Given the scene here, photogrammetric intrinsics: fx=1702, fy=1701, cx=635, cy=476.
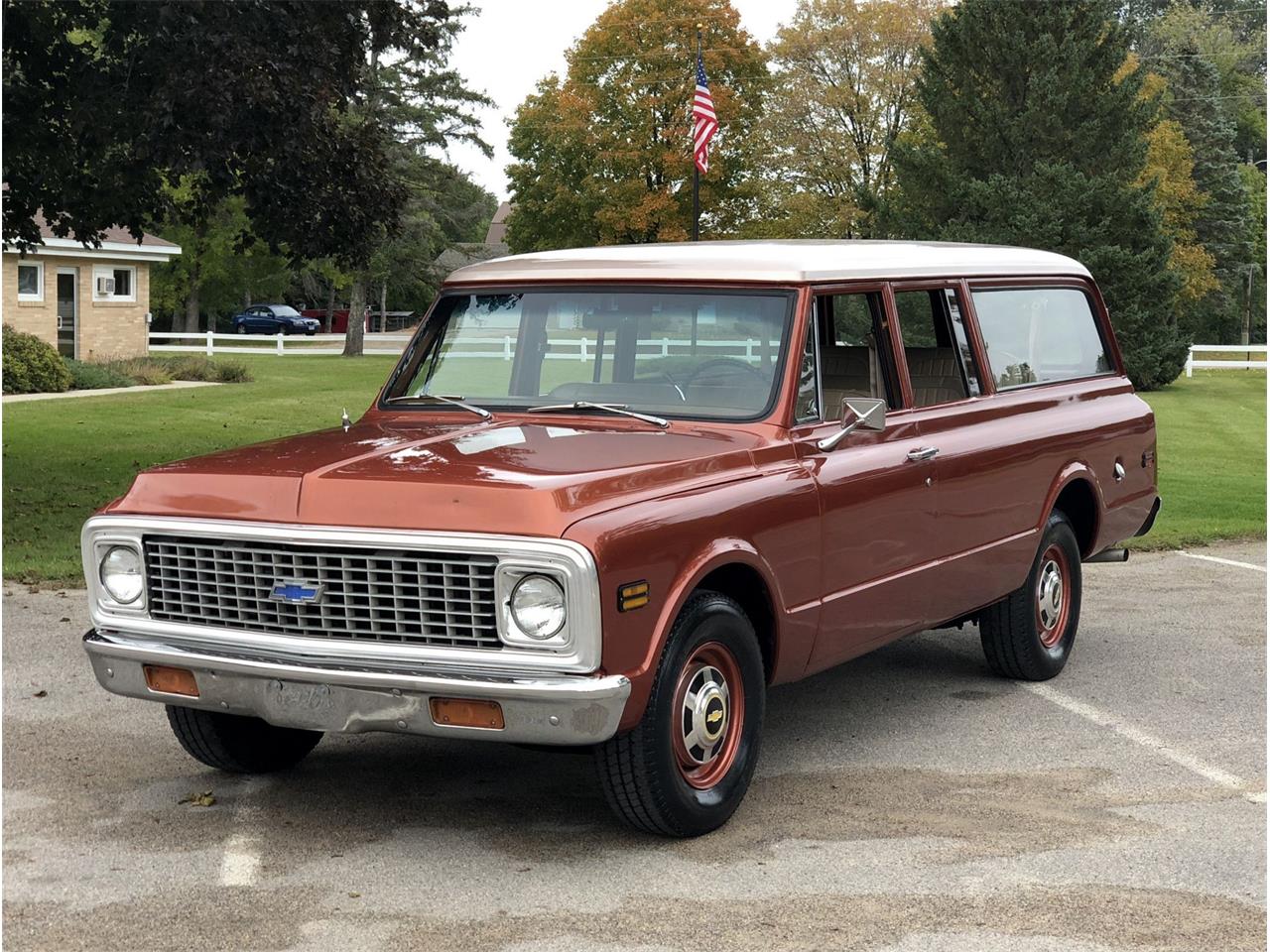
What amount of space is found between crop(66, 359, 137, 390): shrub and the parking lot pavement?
81.0 feet

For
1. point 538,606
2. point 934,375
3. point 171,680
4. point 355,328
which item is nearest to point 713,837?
point 538,606

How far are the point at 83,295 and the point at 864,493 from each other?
3625cm

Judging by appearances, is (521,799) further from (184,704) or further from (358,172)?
(358,172)

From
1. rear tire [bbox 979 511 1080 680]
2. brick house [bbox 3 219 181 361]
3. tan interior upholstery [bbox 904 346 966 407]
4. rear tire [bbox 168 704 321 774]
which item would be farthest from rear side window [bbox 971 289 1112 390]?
brick house [bbox 3 219 181 361]

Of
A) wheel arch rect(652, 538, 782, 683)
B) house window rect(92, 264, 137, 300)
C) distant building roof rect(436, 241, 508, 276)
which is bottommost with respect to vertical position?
wheel arch rect(652, 538, 782, 683)

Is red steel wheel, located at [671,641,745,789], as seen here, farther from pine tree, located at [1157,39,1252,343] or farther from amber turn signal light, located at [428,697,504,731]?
pine tree, located at [1157,39,1252,343]

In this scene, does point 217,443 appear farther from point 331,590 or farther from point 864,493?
point 331,590

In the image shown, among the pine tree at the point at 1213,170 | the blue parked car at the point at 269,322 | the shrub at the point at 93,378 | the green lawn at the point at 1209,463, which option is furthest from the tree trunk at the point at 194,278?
the pine tree at the point at 1213,170

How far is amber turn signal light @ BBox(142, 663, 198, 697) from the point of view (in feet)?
18.4

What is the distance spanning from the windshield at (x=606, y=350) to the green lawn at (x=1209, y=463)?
7.58 meters

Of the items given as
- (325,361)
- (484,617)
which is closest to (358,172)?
(484,617)

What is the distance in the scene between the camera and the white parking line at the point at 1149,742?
6.58 m

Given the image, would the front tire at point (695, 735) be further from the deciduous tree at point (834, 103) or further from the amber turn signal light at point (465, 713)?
the deciduous tree at point (834, 103)

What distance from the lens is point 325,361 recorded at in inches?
1766
